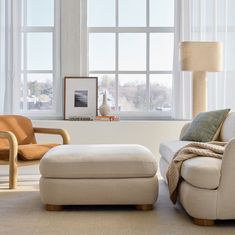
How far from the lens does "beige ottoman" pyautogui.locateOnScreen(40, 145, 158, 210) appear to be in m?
4.18

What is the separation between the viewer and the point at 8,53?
6316 mm

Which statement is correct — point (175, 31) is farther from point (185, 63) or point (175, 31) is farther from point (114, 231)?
point (114, 231)

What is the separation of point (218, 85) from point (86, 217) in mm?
2927

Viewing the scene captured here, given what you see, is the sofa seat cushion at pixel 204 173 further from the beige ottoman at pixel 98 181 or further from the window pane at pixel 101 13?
the window pane at pixel 101 13

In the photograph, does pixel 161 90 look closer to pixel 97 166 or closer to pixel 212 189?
pixel 97 166

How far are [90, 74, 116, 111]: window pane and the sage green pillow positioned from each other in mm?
1622

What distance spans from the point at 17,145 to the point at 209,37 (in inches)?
103

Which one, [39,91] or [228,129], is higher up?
[39,91]

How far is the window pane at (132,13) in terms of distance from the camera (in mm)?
6574

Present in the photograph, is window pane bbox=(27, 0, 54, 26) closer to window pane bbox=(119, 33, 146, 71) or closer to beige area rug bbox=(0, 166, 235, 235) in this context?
window pane bbox=(119, 33, 146, 71)

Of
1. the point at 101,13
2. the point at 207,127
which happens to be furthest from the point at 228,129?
the point at 101,13

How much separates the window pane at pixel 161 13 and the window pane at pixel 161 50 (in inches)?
5.2

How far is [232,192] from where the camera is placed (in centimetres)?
367

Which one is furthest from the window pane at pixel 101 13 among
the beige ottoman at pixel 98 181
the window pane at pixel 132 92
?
the beige ottoman at pixel 98 181
